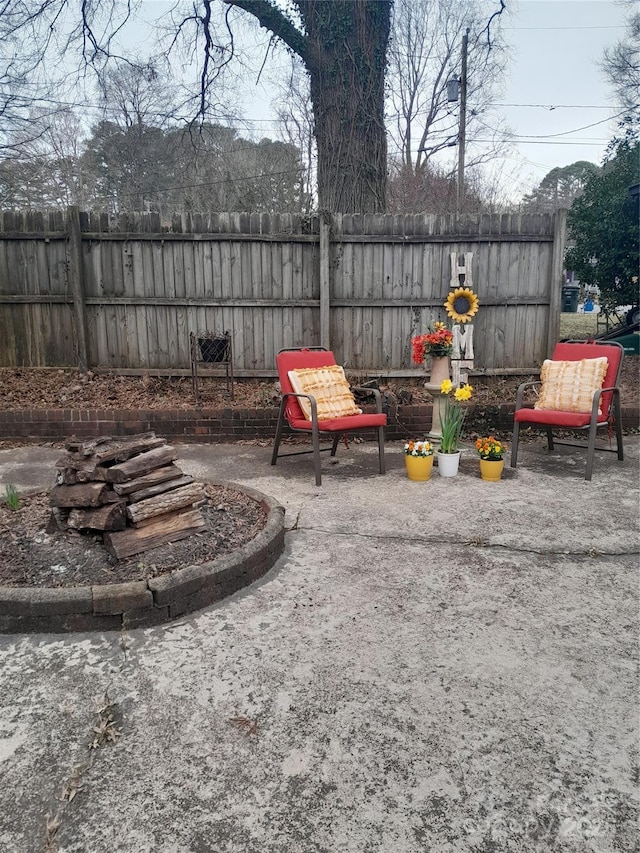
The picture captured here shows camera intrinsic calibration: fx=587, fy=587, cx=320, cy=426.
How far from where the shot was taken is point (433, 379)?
4.86 meters

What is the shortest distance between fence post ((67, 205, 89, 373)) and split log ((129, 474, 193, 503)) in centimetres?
418

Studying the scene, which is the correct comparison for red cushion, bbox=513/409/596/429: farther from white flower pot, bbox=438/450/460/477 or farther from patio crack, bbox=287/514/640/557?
patio crack, bbox=287/514/640/557

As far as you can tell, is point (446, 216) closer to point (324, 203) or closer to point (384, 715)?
point (324, 203)

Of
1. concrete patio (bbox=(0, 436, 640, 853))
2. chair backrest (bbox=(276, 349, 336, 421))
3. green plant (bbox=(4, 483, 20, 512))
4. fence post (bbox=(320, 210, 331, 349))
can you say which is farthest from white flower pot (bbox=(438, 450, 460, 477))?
green plant (bbox=(4, 483, 20, 512))

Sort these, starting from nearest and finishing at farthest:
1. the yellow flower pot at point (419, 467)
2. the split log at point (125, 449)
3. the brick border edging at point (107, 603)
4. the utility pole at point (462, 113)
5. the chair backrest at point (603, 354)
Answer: the brick border edging at point (107, 603) → the split log at point (125, 449) → the yellow flower pot at point (419, 467) → the chair backrest at point (603, 354) → the utility pole at point (462, 113)

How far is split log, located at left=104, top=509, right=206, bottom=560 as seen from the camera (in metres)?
2.62

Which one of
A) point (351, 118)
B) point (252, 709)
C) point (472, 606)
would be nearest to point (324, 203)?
point (351, 118)

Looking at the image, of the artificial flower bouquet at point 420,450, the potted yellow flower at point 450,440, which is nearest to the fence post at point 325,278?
the potted yellow flower at point 450,440

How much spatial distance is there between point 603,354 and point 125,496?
3.81 metres

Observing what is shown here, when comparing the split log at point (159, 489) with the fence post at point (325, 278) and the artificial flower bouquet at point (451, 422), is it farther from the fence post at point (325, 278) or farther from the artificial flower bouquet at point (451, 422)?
the fence post at point (325, 278)

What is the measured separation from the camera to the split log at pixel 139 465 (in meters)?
2.68

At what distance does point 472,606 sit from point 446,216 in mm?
5044

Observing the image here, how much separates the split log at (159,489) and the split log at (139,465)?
0.08 metres

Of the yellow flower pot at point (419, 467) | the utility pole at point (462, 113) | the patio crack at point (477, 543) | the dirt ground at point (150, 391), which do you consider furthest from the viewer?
the utility pole at point (462, 113)
